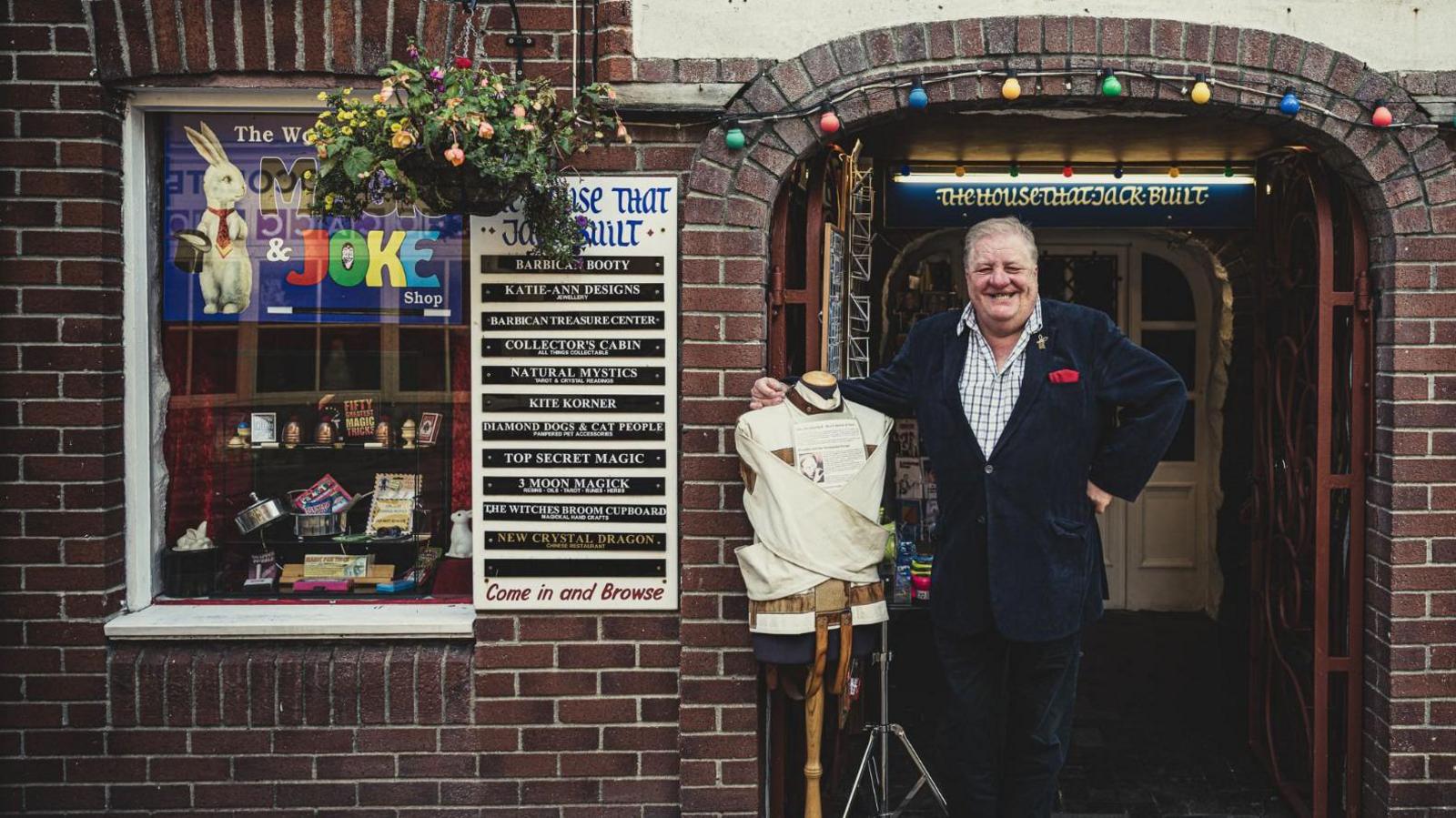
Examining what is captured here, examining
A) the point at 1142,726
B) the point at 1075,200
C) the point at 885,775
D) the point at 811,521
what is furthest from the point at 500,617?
the point at 1075,200

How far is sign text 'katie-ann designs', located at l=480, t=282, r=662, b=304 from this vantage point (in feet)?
13.2

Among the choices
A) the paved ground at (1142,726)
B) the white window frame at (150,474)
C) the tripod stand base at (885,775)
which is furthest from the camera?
the paved ground at (1142,726)

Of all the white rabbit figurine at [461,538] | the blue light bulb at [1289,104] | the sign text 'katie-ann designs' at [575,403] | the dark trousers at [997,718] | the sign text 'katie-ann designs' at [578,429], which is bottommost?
the dark trousers at [997,718]

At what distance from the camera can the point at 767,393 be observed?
3.64 metres

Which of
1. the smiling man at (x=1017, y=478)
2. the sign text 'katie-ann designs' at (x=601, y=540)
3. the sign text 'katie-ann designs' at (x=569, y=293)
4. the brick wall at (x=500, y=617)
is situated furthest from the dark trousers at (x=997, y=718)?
the sign text 'katie-ann designs' at (x=569, y=293)

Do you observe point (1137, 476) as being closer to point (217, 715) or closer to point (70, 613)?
point (217, 715)

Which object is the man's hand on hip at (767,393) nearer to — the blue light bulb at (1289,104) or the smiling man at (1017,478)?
the smiling man at (1017,478)

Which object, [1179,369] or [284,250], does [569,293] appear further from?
[1179,369]

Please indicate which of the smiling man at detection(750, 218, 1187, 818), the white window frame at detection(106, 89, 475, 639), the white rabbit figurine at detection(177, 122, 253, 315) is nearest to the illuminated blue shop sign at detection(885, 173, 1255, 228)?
the smiling man at detection(750, 218, 1187, 818)

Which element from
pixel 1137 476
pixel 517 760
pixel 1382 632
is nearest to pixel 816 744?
pixel 517 760

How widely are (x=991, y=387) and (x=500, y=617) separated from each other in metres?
2.08

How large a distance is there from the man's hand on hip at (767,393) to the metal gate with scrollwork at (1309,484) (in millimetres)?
2225

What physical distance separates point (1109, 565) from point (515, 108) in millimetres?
5635

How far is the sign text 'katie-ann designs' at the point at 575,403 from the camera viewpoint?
13.3 feet
